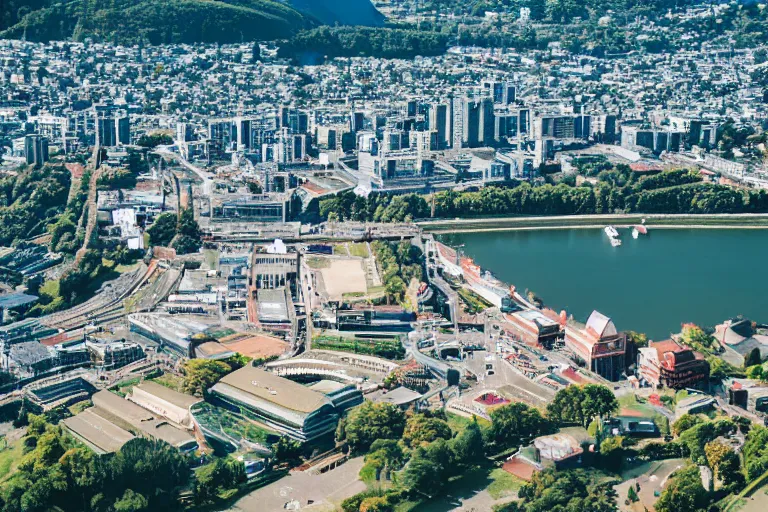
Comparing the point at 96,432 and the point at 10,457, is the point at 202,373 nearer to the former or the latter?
the point at 96,432

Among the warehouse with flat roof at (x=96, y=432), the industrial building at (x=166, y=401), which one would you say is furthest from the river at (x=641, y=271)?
the warehouse with flat roof at (x=96, y=432)

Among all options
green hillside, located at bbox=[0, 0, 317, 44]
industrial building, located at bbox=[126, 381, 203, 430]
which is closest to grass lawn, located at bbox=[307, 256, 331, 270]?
industrial building, located at bbox=[126, 381, 203, 430]

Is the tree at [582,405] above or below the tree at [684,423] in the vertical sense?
above

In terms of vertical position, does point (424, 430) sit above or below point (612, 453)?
above

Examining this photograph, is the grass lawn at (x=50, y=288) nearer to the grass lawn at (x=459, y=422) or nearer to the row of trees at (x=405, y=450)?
the row of trees at (x=405, y=450)

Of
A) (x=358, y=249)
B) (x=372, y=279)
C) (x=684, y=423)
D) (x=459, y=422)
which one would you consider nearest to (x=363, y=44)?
(x=358, y=249)

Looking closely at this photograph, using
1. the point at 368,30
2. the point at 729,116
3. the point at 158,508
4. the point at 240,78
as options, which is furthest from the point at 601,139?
the point at 158,508
